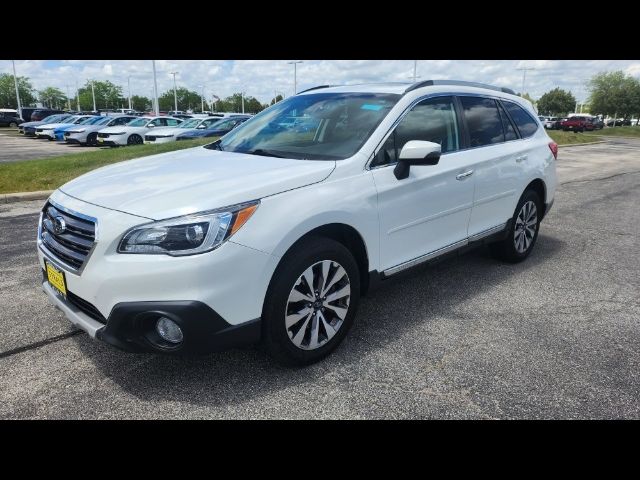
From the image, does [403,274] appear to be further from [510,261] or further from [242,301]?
[510,261]

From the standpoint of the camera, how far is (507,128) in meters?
5.05

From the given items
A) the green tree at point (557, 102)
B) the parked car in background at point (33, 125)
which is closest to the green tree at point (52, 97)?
the parked car in background at point (33, 125)

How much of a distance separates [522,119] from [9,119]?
156ft

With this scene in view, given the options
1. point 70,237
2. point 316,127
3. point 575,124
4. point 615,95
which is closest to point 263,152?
point 316,127

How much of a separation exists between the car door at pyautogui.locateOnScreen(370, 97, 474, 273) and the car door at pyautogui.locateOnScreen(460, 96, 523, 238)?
17 centimetres

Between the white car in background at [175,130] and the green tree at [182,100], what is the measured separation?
98989mm

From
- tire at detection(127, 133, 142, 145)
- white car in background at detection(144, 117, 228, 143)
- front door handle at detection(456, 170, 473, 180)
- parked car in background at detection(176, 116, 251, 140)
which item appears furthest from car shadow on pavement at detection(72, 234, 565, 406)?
tire at detection(127, 133, 142, 145)

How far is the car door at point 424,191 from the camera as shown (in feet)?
11.7

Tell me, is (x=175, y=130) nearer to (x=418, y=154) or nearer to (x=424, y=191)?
(x=424, y=191)

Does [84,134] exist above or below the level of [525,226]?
below

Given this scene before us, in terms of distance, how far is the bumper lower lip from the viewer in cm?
260

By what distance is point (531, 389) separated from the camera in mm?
3006

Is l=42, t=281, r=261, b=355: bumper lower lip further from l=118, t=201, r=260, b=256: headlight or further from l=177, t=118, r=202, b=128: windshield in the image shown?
l=177, t=118, r=202, b=128: windshield

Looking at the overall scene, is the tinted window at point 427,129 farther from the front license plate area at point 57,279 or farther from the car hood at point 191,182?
the front license plate area at point 57,279
